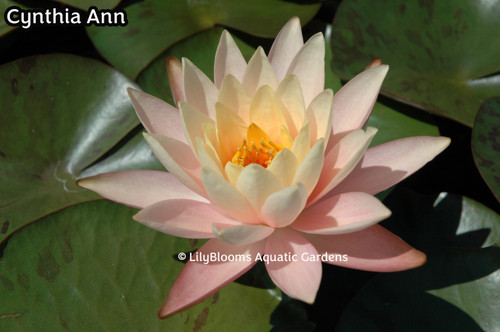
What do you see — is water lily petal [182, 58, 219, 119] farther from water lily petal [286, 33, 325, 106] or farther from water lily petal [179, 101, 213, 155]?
water lily petal [286, 33, 325, 106]

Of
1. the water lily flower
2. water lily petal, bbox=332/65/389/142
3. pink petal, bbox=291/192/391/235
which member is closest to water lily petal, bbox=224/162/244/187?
the water lily flower

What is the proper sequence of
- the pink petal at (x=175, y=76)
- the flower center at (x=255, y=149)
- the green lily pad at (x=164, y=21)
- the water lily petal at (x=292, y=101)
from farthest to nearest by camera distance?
the green lily pad at (x=164, y=21)
the pink petal at (x=175, y=76)
the flower center at (x=255, y=149)
the water lily petal at (x=292, y=101)

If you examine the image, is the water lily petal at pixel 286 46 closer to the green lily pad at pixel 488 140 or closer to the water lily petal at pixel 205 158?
the water lily petal at pixel 205 158

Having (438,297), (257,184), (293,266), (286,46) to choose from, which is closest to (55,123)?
(286,46)

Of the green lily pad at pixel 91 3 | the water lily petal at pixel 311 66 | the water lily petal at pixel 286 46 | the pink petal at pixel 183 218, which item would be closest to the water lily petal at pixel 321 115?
the water lily petal at pixel 311 66

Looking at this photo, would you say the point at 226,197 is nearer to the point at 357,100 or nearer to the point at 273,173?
the point at 273,173

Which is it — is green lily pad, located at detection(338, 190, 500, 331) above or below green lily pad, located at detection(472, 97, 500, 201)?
below
